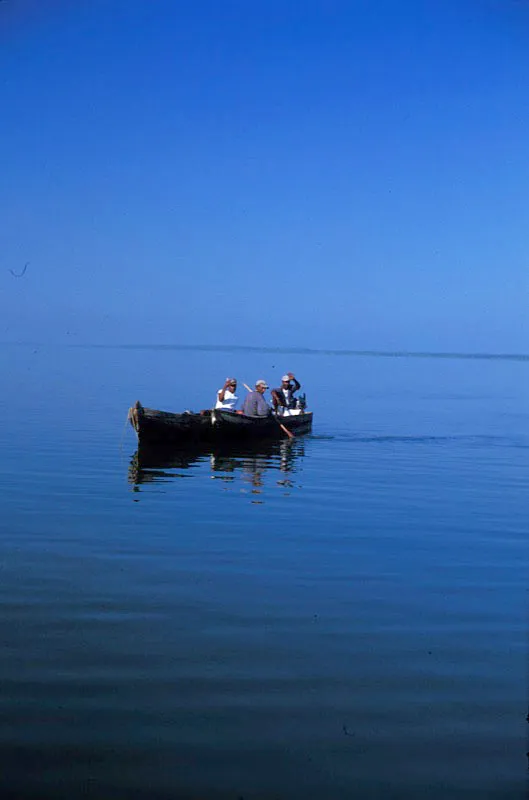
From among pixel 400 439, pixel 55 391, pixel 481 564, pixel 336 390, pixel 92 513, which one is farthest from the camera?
pixel 336 390

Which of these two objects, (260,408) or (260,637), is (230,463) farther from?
(260,637)

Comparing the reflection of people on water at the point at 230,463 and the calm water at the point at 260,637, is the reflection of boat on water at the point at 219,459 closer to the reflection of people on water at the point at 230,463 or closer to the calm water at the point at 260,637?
the reflection of people on water at the point at 230,463

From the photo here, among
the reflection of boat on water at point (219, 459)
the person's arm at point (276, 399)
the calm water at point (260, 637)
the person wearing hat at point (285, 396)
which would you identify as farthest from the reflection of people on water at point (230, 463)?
the person wearing hat at point (285, 396)

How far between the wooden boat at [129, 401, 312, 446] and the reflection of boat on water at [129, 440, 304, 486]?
285mm

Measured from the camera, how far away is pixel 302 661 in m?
8.98

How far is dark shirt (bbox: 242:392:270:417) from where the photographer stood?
29844 mm

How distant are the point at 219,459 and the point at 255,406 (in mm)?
3648

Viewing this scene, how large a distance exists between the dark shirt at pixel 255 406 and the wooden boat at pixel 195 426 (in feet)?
0.91

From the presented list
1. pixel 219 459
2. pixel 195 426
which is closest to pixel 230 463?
pixel 219 459

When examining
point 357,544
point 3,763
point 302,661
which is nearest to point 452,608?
point 302,661

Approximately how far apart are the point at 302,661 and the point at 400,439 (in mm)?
25338

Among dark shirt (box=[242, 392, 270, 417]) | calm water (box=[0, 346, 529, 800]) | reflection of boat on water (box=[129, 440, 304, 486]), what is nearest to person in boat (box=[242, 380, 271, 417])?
dark shirt (box=[242, 392, 270, 417])

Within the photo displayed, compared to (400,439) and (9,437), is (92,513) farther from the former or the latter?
(400,439)

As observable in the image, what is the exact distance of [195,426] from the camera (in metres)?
28.3
